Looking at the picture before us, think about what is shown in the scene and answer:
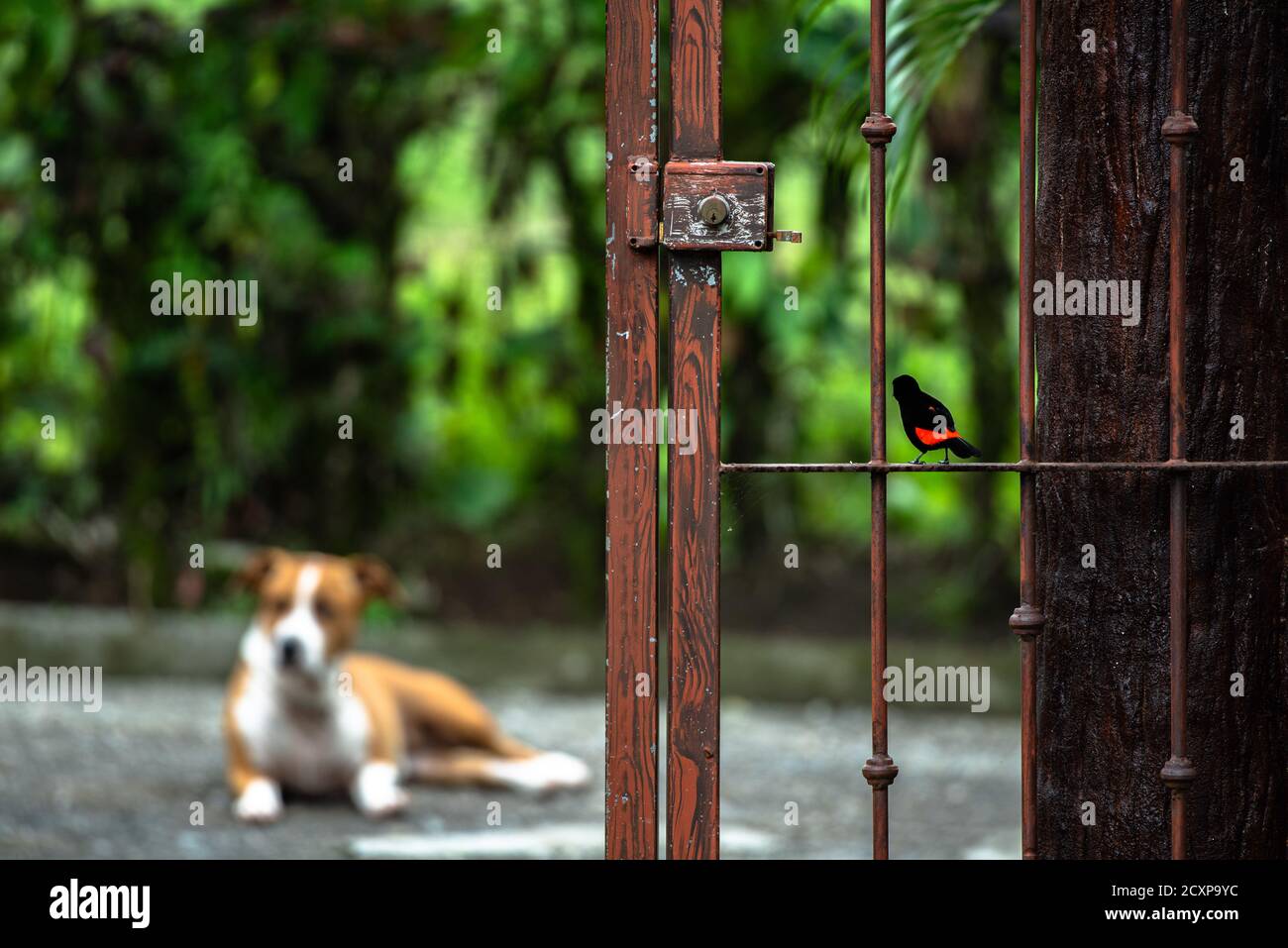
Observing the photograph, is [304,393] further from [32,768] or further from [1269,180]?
[1269,180]

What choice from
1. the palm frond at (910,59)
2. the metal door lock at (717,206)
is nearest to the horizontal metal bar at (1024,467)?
the metal door lock at (717,206)

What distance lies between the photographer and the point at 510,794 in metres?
4.50

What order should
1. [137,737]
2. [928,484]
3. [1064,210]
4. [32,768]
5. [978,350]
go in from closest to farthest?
[1064,210]
[32,768]
[137,737]
[978,350]
[928,484]

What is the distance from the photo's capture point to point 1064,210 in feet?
6.57

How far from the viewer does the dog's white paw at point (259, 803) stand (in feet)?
13.2

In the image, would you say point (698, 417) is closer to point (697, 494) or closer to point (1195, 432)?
point (697, 494)

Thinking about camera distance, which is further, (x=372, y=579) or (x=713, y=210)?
(x=372, y=579)

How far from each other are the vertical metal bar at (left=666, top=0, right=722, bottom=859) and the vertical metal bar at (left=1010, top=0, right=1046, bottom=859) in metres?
0.37

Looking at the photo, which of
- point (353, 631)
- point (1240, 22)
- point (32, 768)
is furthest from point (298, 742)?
point (1240, 22)

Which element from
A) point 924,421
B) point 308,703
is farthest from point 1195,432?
A: point 308,703

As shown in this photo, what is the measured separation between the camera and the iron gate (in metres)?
1.89

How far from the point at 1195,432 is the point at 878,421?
0.41 metres

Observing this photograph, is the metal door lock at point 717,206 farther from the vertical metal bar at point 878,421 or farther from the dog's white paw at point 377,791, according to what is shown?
the dog's white paw at point 377,791

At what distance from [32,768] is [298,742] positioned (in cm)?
92
